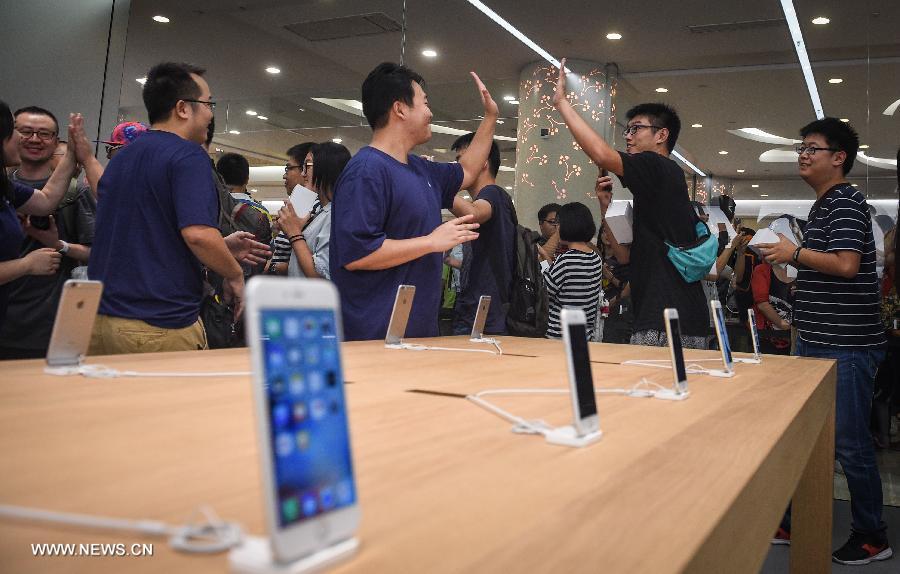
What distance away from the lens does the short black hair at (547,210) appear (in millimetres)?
5125

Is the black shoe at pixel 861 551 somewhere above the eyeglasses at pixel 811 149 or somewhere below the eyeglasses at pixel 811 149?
below

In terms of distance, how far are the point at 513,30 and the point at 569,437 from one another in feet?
15.6

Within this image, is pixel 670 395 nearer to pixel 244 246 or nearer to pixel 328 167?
pixel 244 246

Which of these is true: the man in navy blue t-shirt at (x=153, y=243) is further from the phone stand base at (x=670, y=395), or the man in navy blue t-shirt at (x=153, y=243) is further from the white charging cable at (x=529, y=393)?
the phone stand base at (x=670, y=395)

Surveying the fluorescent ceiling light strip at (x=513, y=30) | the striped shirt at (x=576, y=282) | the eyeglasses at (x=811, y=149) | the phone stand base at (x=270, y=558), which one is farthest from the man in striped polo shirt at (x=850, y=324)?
the fluorescent ceiling light strip at (x=513, y=30)

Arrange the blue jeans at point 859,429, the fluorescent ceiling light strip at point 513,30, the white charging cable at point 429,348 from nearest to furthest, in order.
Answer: the white charging cable at point 429,348, the blue jeans at point 859,429, the fluorescent ceiling light strip at point 513,30

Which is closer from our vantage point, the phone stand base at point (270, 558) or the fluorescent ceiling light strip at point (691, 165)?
the phone stand base at point (270, 558)

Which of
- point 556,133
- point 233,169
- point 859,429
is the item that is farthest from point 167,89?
point 556,133

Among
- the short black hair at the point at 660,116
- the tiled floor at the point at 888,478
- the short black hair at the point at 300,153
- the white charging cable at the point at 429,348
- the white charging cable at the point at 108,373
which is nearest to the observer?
the white charging cable at the point at 108,373

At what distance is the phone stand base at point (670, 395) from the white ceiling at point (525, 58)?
3.43 m

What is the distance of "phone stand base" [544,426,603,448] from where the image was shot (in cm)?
90

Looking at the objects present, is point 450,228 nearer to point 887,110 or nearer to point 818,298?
point 818,298

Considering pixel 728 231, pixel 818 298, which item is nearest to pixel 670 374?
pixel 818 298

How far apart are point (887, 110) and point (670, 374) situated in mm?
2995
